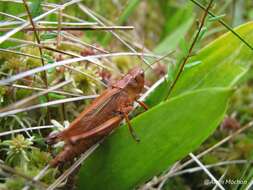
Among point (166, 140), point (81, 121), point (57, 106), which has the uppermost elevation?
point (57, 106)

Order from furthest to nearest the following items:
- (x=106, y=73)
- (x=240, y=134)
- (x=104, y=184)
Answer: (x=240, y=134) < (x=106, y=73) < (x=104, y=184)

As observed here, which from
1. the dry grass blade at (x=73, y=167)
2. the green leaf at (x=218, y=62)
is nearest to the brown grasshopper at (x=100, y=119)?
the dry grass blade at (x=73, y=167)

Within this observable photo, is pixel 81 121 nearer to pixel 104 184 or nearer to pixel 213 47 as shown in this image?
pixel 104 184

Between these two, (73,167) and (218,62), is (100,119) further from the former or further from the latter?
(218,62)

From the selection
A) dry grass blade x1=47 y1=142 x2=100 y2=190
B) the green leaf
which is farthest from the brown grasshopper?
the green leaf

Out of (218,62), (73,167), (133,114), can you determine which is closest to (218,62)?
(218,62)

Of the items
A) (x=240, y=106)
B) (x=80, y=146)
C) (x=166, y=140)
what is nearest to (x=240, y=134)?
(x=240, y=106)
